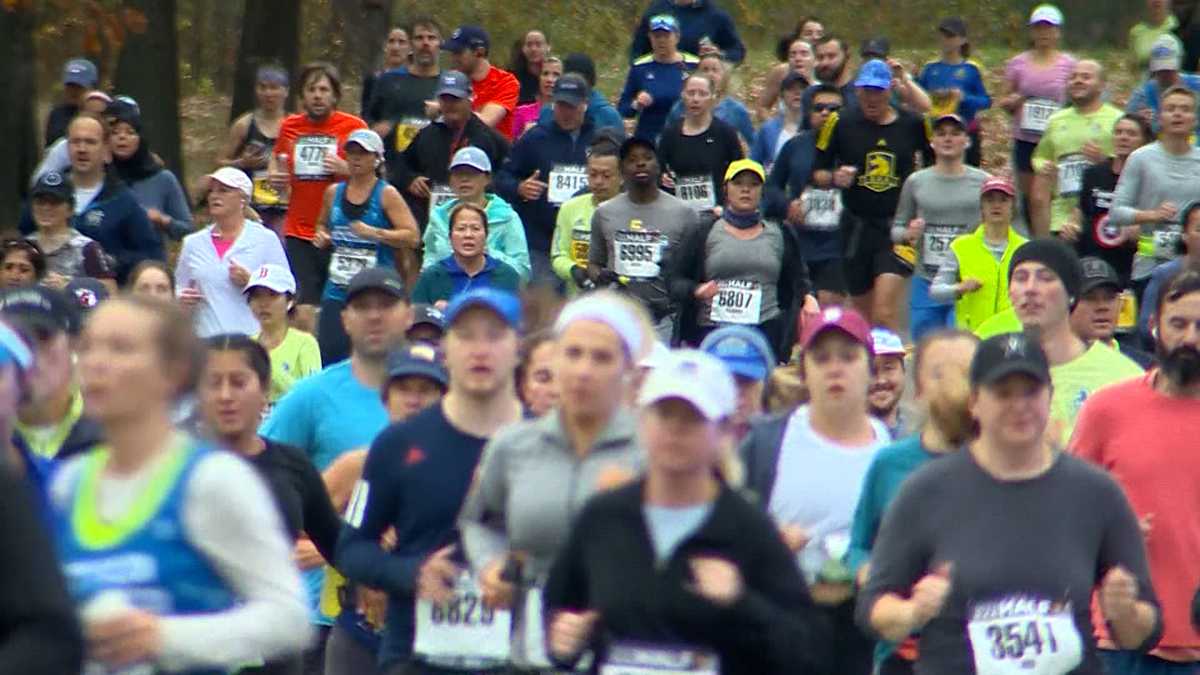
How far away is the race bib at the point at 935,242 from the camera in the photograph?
15352 mm

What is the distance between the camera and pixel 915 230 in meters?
15.5

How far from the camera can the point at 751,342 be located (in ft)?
28.8

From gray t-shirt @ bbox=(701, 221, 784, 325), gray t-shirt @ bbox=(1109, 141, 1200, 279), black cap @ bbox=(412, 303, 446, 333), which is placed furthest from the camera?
gray t-shirt @ bbox=(1109, 141, 1200, 279)

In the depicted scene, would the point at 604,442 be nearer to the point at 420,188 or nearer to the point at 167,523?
the point at 167,523

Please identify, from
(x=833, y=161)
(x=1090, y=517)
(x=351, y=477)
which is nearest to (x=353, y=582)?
(x=351, y=477)

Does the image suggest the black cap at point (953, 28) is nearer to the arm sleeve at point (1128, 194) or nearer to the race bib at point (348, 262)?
the arm sleeve at point (1128, 194)

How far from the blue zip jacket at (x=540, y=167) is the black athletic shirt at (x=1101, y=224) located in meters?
3.40

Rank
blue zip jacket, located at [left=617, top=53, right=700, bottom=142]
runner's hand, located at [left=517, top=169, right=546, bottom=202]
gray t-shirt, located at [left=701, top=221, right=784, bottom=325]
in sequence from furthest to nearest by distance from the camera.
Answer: blue zip jacket, located at [left=617, top=53, right=700, bottom=142] < runner's hand, located at [left=517, top=169, right=546, bottom=202] < gray t-shirt, located at [left=701, top=221, right=784, bottom=325]

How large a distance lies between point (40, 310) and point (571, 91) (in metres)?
9.95

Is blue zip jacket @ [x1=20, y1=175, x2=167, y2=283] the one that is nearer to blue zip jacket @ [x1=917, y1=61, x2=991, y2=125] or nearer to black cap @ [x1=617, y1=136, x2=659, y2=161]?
black cap @ [x1=617, y1=136, x2=659, y2=161]

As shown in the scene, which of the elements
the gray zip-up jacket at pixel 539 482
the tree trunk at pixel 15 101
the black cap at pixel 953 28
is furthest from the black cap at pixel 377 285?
the black cap at pixel 953 28

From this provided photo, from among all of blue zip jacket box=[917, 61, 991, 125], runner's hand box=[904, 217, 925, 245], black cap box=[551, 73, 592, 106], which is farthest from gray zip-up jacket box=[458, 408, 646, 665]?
blue zip jacket box=[917, 61, 991, 125]

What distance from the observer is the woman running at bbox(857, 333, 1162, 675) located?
650 centimetres

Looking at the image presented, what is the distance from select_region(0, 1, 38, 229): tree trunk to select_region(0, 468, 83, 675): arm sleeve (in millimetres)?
15410
